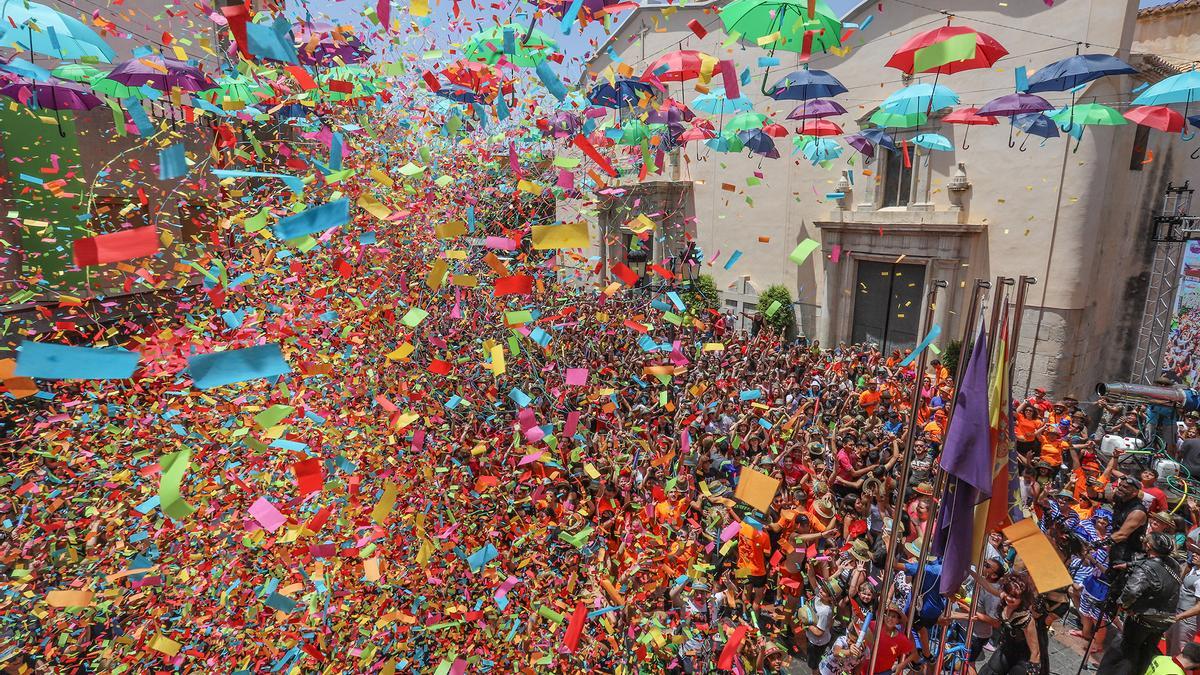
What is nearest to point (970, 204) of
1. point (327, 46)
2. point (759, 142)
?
point (759, 142)

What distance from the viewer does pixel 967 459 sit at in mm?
2469

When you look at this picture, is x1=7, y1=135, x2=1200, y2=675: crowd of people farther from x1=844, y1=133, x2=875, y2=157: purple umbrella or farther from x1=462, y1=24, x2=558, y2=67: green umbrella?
x1=844, y1=133, x2=875, y2=157: purple umbrella

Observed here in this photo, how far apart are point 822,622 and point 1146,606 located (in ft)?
7.05

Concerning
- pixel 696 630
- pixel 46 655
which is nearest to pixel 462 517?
pixel 696 630

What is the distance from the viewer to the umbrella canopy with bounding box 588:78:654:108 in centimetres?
766

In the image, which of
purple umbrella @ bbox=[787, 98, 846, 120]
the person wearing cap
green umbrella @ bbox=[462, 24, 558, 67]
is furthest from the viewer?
purple umbrella @ bbox=[787, 98, 846, 120]

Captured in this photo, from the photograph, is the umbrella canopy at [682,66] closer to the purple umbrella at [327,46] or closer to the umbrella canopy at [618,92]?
the umbrella canopy at [618,92]

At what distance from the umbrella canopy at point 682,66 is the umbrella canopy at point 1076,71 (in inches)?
160

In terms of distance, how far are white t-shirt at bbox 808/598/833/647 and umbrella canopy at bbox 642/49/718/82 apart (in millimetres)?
4993

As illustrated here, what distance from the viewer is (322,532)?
3889 millimetres

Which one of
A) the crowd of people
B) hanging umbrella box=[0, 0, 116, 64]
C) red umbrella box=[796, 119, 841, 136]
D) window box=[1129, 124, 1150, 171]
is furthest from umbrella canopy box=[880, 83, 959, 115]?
hanging umbrella box=[0, 0, 116, 64]

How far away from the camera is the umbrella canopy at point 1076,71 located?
20.6ft

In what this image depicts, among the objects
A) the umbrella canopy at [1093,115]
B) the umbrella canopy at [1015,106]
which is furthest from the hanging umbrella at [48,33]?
the umbrella canopy at [1093,115]

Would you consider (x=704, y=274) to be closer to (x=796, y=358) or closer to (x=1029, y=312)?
(x=796, y=358)
